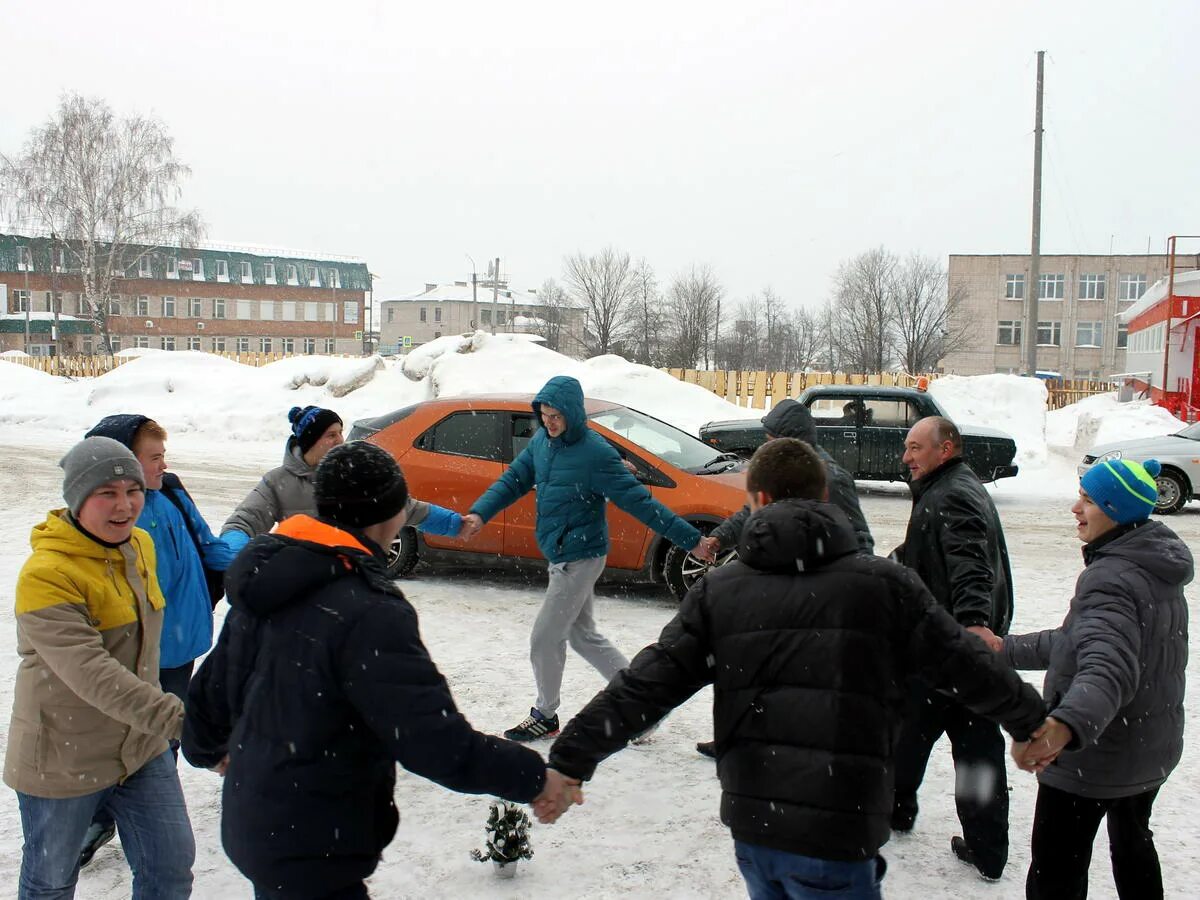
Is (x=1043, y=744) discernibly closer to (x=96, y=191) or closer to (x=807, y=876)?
(x=807, y=876)

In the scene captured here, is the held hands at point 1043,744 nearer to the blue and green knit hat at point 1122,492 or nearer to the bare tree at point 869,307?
the blue and green knit hat at point 1122,492

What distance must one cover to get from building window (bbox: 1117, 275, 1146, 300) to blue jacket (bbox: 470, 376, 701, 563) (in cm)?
6985

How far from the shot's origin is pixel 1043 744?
Answer: 2.59 m

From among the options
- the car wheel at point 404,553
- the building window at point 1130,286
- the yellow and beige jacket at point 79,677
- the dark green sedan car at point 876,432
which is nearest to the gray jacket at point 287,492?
the yellow and beige jacket at point 79,677

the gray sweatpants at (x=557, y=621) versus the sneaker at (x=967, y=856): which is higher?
the gray sweatpants at (x=557, y=621)

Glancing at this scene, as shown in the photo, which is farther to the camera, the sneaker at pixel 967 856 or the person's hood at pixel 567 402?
the person's hood at pixel 567 402

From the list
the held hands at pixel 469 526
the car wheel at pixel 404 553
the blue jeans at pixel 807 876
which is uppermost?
the held hands at pixel 469 526

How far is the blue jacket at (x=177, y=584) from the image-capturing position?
3.54 m

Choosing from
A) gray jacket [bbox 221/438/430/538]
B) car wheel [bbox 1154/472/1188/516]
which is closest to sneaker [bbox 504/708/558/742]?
gray jacket [bbox 221/438/430/538]

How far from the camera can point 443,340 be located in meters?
25.5

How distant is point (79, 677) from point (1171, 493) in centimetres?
1389

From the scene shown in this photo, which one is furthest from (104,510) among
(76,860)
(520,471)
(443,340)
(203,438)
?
(443,340)

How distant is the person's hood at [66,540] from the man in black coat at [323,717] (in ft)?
2.77

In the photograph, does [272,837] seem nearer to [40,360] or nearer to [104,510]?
[104,510]
